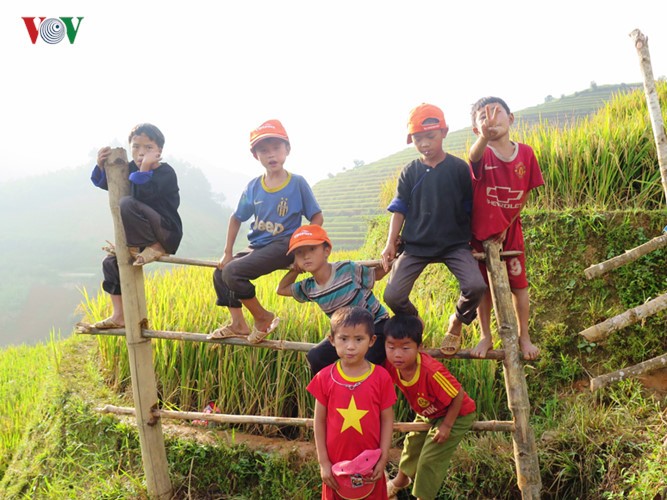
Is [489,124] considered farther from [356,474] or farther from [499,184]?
[356,474]

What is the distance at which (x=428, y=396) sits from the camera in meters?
2.50

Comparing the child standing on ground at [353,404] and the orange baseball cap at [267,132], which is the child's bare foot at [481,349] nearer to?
the child standing on ground at [353,404]

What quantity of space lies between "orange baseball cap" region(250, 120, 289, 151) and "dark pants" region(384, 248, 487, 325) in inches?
37.1

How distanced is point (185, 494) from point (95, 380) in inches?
64.5

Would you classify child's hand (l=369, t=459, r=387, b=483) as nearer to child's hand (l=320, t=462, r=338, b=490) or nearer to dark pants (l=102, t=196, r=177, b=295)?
child's hand (l=320, t=462, r=338, b=490)

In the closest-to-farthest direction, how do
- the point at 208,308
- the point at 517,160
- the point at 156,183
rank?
the point at 517,160 → the point at 156,183 → the point at 208,308

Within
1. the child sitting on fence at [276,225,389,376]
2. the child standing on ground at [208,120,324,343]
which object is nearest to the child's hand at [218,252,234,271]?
the child standing on ground at [208,120,324,343]

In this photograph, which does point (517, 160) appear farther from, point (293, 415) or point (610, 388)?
point (293, 415)

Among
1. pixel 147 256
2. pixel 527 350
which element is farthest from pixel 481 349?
pixel 147 256

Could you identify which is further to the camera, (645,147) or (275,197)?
(645,147)

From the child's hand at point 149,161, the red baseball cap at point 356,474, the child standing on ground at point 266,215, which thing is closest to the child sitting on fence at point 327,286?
the child standing on ground at point 266,215

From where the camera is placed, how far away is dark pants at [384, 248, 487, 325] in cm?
259

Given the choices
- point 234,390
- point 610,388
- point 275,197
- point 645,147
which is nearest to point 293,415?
point 234,390

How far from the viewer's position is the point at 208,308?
15.0 ft
